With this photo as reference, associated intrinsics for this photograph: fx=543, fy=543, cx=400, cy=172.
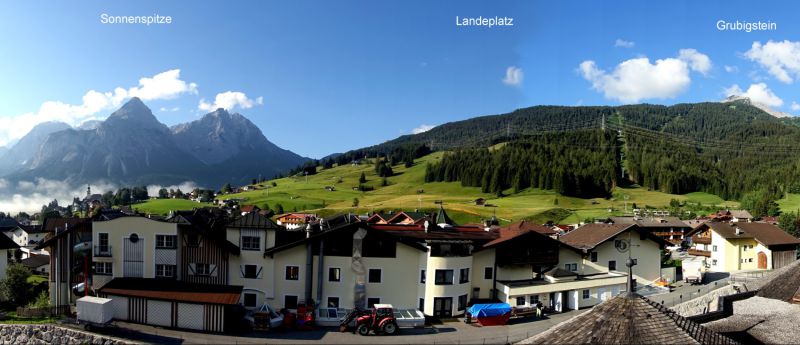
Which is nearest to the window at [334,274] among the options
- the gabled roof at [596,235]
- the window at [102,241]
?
the window at [102,241]

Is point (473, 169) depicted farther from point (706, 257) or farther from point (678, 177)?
point (706, 257)

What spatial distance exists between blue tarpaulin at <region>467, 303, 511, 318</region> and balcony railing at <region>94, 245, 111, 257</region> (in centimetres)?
1984

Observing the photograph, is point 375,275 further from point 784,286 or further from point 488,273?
point 784,286

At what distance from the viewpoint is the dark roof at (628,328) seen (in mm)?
8633

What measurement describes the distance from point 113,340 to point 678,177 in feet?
570

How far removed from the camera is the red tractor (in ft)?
86.3

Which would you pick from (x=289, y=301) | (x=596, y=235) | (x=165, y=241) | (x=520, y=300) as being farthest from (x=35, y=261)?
(x=596, y=235)

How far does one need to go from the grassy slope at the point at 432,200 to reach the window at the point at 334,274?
7345 cm

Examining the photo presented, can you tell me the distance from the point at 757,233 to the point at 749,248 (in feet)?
5.33

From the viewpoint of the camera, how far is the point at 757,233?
170 feet

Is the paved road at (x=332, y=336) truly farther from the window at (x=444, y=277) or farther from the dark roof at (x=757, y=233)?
the dark roof at (x=757, y=233)

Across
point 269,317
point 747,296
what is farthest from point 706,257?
point 269,317

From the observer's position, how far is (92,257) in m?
29.3

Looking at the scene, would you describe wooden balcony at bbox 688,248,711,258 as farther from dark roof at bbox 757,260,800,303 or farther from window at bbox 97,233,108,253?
window at bbox 97,233,108,253
